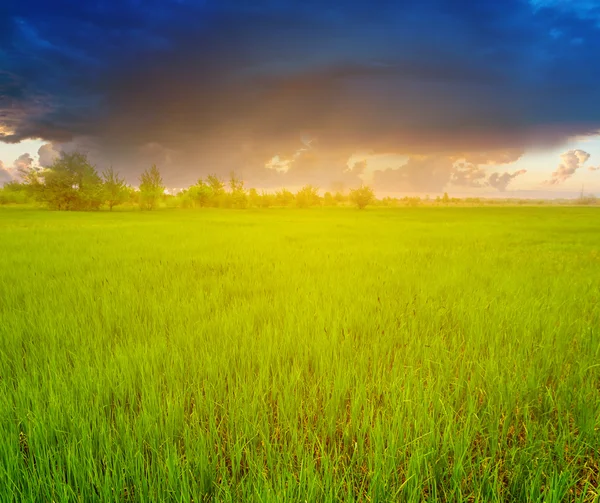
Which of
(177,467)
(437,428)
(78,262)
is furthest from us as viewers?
(78,262)

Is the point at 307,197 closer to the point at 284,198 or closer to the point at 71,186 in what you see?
the point at 284,198

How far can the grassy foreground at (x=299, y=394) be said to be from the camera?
151 centimetres

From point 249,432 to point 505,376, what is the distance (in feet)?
7.10

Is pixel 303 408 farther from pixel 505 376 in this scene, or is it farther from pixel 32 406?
pixel 32 406

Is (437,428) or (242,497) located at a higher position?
(437,428)

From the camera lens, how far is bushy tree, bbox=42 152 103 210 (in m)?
59.0

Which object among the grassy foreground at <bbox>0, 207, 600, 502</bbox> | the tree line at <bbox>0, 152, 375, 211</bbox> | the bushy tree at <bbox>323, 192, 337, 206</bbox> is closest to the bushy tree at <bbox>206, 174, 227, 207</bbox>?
the tree line at <bbox>0, 152, 375, 211</bbox>

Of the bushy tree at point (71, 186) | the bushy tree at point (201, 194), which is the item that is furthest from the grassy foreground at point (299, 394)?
the bushy tree at point (201, 194)

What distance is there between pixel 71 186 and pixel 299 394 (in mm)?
75677

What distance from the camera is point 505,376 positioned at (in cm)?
250

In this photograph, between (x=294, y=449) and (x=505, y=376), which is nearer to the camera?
(x=294, y=449)

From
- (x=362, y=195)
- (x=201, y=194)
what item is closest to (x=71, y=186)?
(x=201, y=194)

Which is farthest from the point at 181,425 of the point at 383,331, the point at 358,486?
the point at 383,331

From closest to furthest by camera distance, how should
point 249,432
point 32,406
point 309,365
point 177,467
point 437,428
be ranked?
point 177,467, point 437,428, point 249,432, point 32,406, point 309,365
